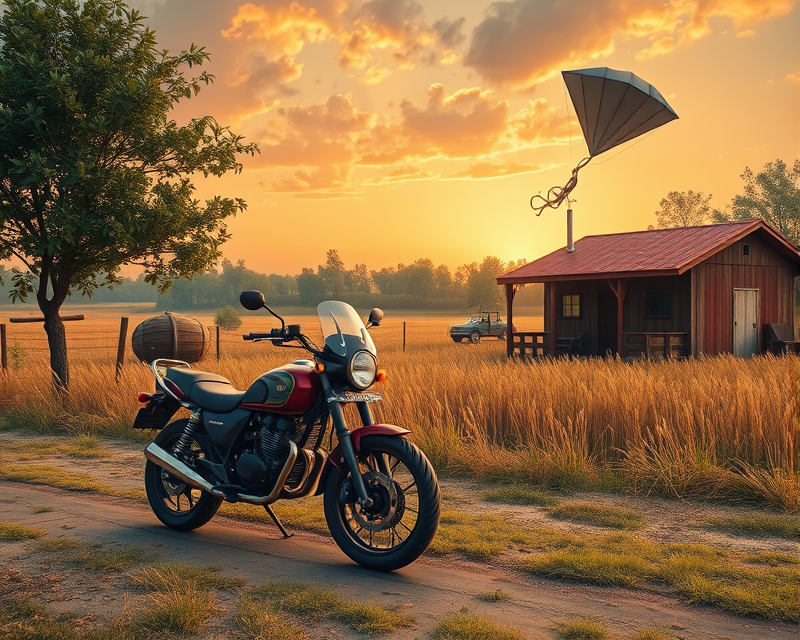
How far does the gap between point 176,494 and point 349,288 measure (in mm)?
125495

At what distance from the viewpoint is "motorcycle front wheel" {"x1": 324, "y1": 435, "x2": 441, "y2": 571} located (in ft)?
15.7

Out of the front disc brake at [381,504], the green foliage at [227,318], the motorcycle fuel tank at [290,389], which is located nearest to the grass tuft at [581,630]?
the front disc brake at [381,504]

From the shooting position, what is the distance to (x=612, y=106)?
24.4m

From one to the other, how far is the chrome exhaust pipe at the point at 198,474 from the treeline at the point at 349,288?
311ft

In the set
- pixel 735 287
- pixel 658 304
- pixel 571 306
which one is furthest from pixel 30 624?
pixel 571 306

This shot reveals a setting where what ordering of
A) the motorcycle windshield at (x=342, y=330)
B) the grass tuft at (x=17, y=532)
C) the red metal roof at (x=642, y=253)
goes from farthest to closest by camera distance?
the red metal roof at (x=642, y=253), the grass tuft at (x=17, y=532), the motorcycle windshield at (x=342, y=330)

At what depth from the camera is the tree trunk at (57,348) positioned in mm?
14312

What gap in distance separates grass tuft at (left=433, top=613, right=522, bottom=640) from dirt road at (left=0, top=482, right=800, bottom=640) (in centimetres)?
7

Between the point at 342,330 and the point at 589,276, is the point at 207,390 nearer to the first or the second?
the point at 342,330

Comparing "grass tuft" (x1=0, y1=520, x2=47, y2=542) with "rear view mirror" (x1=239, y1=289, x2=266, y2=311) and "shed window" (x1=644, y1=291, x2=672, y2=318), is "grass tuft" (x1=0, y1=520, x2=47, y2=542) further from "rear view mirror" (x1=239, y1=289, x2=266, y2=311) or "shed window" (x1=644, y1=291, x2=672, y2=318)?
"shed window" (x1=644, y1=291, x2=672, y2=318)

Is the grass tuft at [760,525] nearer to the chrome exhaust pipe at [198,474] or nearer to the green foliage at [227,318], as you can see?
the chrome exhaust pipe at [198,474]

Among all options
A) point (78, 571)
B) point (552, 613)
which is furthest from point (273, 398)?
point (552, 613)

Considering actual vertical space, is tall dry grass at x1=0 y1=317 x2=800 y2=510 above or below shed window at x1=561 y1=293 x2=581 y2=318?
below

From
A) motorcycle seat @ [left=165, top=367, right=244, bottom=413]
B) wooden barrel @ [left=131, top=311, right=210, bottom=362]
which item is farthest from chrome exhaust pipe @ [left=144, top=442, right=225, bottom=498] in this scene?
wooden barrel @ [left=131, top=311, right=210, bottom=362]
